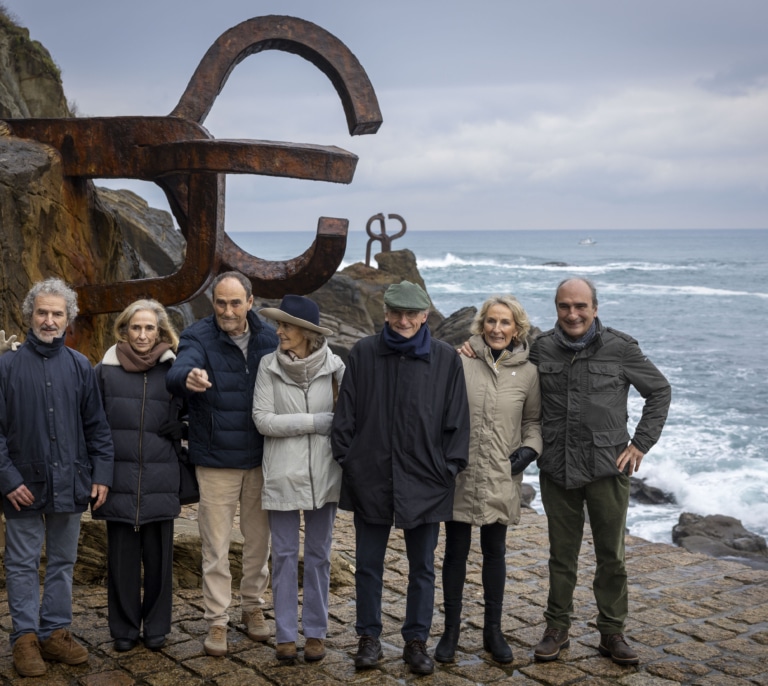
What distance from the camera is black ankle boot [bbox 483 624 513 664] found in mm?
4246

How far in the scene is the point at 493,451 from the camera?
13.6 ft

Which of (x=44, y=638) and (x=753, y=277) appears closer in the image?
(x=44, y=638)

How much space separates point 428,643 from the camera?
4480mm

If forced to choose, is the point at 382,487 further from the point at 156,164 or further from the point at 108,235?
the point at 108,235

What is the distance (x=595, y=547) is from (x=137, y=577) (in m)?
1.97

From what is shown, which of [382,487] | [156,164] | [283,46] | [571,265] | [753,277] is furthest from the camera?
[571,265]

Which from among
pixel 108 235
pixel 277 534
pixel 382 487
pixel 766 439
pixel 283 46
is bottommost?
pixel 766 439

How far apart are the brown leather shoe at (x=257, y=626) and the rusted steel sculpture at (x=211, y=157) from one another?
68.9 inches

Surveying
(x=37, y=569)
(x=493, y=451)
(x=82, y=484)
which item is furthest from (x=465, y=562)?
(x=37, y=569)

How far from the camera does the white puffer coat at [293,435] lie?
4.06 metres

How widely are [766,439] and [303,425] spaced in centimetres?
1374

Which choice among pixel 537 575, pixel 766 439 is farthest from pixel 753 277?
pixel 537 575

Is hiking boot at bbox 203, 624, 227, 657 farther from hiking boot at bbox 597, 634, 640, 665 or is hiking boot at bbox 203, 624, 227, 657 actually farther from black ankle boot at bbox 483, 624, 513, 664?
hiking boot at bbox 597, 634, 640, 665

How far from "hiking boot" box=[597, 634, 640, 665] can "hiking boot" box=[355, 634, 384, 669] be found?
100cm
